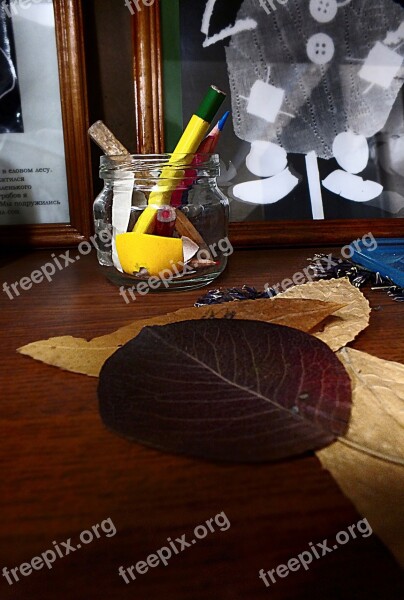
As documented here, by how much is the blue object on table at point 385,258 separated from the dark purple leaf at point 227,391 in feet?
0.58

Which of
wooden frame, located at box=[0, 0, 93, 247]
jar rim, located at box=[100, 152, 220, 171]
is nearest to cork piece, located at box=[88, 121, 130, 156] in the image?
jar rim, located at box=[100, 152, 220, 171]

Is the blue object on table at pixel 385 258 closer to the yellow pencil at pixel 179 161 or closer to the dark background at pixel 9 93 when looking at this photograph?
the yellow pencil at pixel 179 161

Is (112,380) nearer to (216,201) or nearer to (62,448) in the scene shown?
(62,448)

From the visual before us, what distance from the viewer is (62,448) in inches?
8.0

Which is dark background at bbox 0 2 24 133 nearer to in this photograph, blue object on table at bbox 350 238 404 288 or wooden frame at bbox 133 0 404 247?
wooden frame at bbox 133 0 404 247

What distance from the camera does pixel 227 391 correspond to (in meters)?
0.23

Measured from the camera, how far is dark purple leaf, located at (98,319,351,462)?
0.65 ft

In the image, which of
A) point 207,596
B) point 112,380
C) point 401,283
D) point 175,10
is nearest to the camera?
point 207,596

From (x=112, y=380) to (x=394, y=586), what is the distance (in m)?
A: 0.14

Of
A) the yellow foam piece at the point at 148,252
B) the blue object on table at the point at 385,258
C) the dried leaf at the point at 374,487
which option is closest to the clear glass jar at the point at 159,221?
the yellow foam piece at the point at 148,252

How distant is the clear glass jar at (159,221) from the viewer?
421 millimetres

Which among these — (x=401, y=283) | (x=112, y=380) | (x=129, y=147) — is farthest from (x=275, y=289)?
(x=129, y=147)

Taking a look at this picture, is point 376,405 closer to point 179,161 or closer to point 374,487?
point 374,487

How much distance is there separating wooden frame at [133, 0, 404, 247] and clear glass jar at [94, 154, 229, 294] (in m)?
0.14
